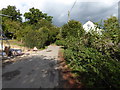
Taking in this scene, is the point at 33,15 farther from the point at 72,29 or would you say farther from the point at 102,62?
the point at 102,62

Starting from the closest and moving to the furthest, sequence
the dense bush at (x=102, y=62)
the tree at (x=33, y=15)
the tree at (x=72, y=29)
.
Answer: the dense bush at (x=102, y=62) → the tree at (x=72, y=29) → the tree at (x=33, y=15)

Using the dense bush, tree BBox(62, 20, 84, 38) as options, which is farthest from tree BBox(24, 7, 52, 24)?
the dense bush

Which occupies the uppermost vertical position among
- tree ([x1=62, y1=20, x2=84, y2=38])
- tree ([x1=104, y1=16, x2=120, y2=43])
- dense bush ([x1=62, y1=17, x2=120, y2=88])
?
tree ([x1=62, y1=20, x2=84, y2=38])

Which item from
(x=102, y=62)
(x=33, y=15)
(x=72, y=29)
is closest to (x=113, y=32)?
(x=102, y=62)

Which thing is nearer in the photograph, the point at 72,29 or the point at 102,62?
the point at 102,62

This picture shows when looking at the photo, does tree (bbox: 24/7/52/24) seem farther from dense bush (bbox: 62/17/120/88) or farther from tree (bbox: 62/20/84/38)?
dense bush (bbox: 62/17/120/88)

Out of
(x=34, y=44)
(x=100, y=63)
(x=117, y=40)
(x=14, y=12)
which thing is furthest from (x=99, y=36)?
(x=14, y=12)

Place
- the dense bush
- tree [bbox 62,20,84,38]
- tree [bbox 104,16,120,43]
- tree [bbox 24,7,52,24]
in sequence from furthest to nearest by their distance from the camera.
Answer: tree [bbox 24,7,52,24], tree [bbox 62,20,84,38], tree [bbox 104,16,120,43], the dense bush

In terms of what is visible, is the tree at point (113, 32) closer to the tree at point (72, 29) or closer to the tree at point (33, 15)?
the tree at point (72, 29)

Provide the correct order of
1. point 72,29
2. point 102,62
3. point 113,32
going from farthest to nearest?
point 72,29
point 113,32
point 102,62

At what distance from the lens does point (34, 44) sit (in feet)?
44.7

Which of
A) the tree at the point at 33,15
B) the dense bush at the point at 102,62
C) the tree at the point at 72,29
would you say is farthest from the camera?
the tree at the point at 33,15

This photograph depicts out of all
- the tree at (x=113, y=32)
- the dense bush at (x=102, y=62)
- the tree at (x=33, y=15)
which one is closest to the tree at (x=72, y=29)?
the dense bush at (x=102, y=62)

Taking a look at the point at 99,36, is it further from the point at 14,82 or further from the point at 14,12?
the point at 14,12
